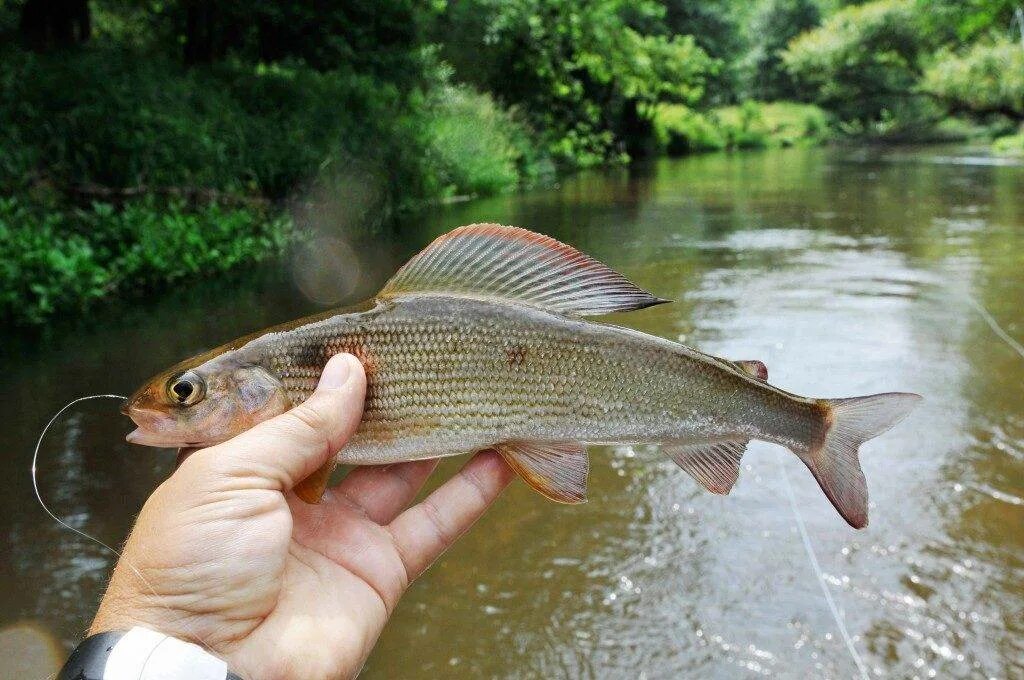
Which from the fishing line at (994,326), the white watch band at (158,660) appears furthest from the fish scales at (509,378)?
the fishing line at (994,326)

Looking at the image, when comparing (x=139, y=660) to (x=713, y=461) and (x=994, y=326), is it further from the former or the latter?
(x=994, y=326)

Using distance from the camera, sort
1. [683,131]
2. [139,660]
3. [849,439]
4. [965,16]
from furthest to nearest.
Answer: [683,131] < [965,16] < [849,439] < [139,660]

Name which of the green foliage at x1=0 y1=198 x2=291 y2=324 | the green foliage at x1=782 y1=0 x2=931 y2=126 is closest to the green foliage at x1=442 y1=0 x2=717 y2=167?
the green foliage at x1=782 y1=0 x2=931 y2=126

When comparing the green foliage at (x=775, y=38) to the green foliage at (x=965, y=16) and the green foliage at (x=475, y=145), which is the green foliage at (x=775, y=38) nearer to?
the green foliage at (x=965, y=16)

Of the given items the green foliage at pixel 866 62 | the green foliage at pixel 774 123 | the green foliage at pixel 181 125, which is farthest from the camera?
the green foliage at pixel 774 123

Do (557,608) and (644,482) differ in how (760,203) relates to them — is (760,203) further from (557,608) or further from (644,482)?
(557,608)

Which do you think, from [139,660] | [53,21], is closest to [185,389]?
[139,660]

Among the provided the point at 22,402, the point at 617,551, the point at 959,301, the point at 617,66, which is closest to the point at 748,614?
the point at 617,551
